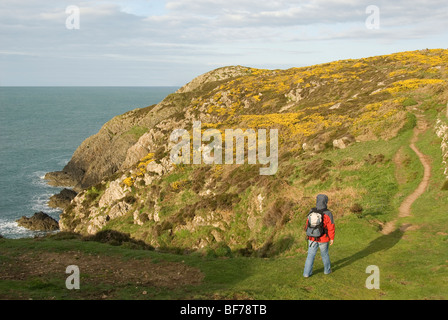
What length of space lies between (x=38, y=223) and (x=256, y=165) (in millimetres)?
41251

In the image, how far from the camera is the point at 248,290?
13414 millimetres

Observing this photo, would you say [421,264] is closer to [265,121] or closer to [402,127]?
[402,127]

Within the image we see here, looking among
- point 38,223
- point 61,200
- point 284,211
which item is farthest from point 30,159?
point 284,211

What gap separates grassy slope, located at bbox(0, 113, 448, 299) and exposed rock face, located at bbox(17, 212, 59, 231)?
39067mm

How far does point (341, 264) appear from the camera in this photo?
1627 centimetres

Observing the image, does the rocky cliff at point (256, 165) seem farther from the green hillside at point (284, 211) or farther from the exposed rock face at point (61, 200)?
the exposed rock face at point (61, 200)

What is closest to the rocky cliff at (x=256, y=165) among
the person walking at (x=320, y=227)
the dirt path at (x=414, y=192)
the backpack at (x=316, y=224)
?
the dirt path at (x=414, y=192)

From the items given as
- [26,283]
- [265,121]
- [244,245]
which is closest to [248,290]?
[26,283]

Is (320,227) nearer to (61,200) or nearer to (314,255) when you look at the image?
(314,255)

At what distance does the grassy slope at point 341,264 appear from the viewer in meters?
13.2

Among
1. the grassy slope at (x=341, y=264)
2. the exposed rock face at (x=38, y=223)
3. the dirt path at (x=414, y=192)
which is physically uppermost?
the dirt path at (x=414, y=192)

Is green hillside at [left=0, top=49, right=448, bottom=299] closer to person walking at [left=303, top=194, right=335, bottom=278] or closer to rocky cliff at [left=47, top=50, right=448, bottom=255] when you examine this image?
rocky cliff at [left=47, top=50, right=448, bottom=255]

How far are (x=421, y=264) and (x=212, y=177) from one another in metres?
32.5

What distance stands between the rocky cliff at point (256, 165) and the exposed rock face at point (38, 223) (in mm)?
4942
